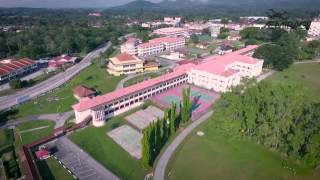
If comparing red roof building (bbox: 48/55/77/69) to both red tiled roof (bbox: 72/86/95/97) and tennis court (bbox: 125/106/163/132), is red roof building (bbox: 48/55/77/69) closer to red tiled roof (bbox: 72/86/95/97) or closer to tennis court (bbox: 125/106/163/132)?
red tiled roof (bbox: 72/86/95/97)

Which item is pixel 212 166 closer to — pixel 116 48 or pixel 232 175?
pixel 232 175

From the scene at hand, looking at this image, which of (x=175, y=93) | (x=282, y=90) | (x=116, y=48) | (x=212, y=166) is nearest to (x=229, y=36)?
(x=116, y=48)

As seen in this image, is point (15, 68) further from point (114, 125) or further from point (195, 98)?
point (195, 98)

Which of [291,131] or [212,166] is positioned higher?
[291,131]

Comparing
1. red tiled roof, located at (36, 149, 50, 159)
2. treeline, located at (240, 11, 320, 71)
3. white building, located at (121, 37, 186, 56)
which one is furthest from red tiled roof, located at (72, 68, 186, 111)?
white building, located at (121, 37, 186, 56)

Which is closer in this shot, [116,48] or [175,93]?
[175,93]

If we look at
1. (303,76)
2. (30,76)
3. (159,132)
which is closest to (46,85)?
(30,76)

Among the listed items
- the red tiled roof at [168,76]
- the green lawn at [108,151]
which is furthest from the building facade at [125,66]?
the green lawn at [108,151]
